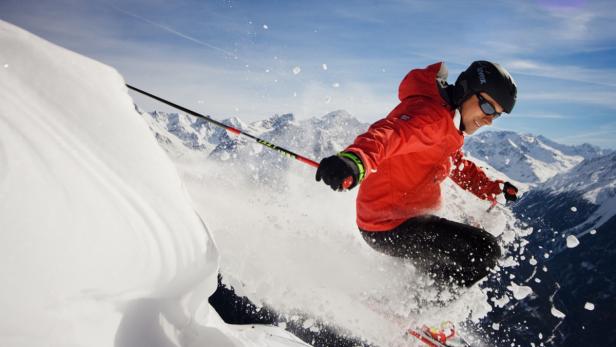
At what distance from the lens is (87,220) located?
1831mm

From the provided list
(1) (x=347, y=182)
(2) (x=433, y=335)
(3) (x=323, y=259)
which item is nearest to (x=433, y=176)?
(1) (x=347, y=182)

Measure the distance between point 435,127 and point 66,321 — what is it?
10.1ft

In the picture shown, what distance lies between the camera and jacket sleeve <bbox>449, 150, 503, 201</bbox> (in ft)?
16.1

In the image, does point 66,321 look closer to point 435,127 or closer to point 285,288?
point 435,127

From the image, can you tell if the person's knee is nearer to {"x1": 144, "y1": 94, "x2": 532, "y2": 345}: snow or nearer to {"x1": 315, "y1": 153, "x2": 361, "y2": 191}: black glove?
{"x1": 144, "y1": 94, "x2": 532, "y2": 345}: snow

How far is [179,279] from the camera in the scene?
241 cm

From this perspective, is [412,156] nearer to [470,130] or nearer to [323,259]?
[470,130]

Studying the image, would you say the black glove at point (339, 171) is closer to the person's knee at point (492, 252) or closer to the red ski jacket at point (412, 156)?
the red ski jacket at point (412, 156)

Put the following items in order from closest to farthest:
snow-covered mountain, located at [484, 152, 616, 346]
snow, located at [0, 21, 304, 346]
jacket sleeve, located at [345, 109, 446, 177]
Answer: snow, located at [0, 21, 304, 346]
jacket sleeve, located at [345, 109, 446, 177]
snow-covered mountain, located at [484, 152, 616, 346]

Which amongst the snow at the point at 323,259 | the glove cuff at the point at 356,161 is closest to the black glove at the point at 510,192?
the snow at the point at 323,259

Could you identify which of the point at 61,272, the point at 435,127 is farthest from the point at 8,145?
the point at 435,127

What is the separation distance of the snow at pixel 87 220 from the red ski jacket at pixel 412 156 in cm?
171

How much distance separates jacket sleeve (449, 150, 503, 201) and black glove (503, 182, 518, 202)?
93 mm

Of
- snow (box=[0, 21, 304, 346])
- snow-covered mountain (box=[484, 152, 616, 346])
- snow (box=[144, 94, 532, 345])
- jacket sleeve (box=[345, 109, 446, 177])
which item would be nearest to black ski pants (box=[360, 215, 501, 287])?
snow (box=[144, 94, 532, 345])
